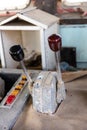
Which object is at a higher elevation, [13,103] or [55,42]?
[55,42]

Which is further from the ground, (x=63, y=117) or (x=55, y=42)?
(x=55, y=42)

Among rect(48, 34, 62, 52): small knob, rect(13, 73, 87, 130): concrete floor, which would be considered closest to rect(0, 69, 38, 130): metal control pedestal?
rect(13, 73, 87, 130): concrete floor

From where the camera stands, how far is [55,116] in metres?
0.83

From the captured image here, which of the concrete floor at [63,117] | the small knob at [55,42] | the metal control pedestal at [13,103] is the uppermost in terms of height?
the small knob at [55,42]

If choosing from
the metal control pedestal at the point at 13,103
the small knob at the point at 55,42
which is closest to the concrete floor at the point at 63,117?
the metal control pedestal at the point at 13,103

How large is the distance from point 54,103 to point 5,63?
0.53m

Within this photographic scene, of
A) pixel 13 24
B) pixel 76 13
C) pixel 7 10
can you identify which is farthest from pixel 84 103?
pixel 7 10

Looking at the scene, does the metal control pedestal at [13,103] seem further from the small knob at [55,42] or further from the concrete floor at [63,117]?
the small knob at [55,42]

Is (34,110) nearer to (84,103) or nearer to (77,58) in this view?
(84,103)

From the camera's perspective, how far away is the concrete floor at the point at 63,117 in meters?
0.77

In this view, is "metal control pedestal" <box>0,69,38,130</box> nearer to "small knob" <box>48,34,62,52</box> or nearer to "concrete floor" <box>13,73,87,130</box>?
"concrete floor" <box>13,73,87,130</box>

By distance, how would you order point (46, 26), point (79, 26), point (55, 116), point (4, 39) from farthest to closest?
point (79, 26) < point (4, 39) < point (46, 26) < point (55, 116)

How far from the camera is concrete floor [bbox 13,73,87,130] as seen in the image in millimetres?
771

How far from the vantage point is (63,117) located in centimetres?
81
